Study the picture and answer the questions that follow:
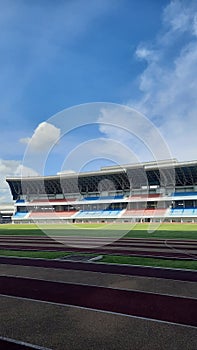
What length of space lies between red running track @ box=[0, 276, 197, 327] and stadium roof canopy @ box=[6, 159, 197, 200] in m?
48.5

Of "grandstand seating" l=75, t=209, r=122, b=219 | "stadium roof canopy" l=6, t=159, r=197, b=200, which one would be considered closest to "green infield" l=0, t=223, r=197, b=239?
"stadium roof canopy" l=6, t=159, r=197, b=200

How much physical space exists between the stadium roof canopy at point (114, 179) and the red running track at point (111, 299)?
159 ft

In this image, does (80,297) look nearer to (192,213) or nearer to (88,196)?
(192,213)

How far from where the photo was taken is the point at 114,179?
64562 mm

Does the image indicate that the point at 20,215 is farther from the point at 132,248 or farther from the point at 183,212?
the point at 132,248

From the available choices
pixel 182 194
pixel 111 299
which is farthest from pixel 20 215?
pixel 111 299

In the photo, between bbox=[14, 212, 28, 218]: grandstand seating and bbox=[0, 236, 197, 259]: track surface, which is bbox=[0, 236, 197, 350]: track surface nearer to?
bbox=[0, 236, 197, 259]: track surface

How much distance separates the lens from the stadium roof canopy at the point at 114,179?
2233 inches

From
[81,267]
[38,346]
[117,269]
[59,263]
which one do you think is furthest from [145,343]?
[59,263]

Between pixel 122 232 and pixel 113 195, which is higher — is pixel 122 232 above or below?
below

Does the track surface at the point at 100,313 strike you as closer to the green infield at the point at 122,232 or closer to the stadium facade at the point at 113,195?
the green infield at the point at 122,232

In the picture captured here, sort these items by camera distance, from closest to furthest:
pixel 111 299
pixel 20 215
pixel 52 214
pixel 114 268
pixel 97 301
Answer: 1. pixel 97 301
2. pixel 111 299
3. pixel 114 268
4. pixel 52 214
5. pixel 20 215

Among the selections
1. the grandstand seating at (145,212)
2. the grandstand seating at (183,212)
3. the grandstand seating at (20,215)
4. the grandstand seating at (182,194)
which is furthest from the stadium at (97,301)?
the grandstand seating at (20,215)

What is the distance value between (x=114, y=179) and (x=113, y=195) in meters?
4.13
